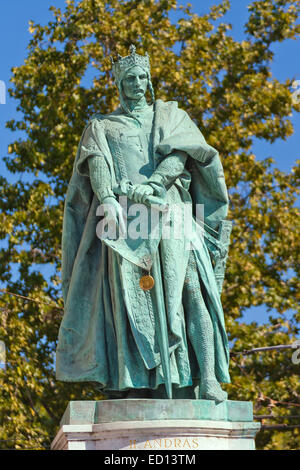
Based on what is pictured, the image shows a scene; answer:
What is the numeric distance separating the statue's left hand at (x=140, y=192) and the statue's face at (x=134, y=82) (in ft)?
3.48

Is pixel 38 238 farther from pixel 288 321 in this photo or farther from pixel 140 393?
pixel 140 393

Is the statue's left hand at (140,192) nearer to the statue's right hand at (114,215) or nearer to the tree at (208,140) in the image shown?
the statue's right hand at (114,215)

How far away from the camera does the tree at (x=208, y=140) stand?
17266 millimetres

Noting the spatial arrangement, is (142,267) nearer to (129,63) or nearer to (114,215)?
(114,215)

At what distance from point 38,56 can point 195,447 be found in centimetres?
1369

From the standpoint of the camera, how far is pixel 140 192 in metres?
8.27

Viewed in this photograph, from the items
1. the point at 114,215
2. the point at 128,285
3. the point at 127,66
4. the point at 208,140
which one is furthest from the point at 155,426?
the point at 208,140

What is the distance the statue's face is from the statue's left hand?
1.06 metres

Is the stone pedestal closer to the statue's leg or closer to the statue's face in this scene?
the statue's leg

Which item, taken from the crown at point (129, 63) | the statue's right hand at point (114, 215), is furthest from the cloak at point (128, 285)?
the crown at point (129, 63)

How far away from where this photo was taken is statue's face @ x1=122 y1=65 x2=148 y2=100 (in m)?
8.90
